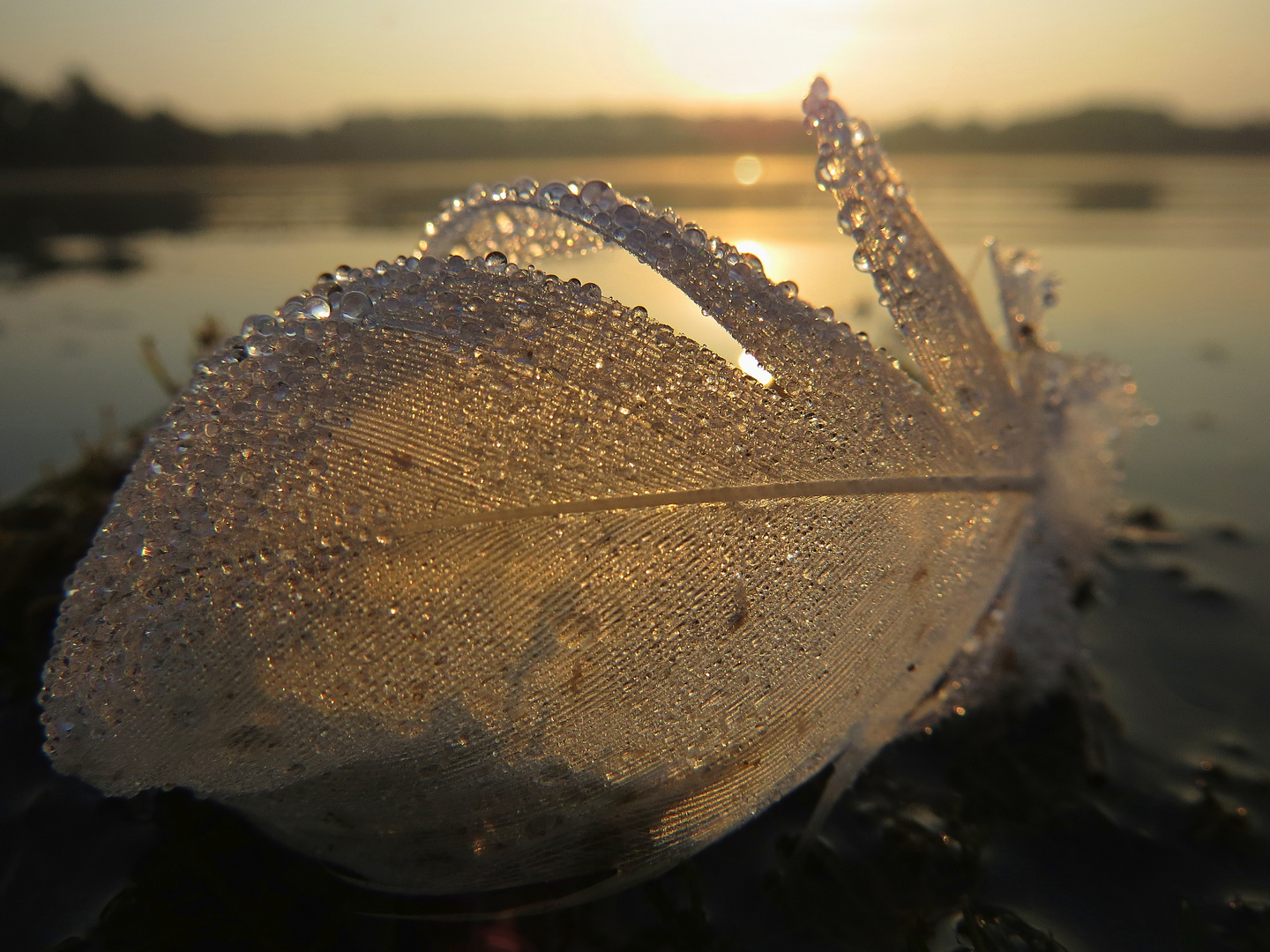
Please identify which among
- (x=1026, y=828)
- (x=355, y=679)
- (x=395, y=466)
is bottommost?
(x=1026, y=828)

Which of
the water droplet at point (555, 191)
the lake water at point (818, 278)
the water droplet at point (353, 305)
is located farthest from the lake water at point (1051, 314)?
the water droplet at point (353, 305)

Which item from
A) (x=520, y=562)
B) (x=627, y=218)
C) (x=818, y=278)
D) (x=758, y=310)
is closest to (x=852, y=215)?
(x=758, y=310)

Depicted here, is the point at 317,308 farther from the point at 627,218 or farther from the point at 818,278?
the point at 818,278

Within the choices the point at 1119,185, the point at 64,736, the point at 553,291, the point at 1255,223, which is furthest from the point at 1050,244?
the point at 64,736

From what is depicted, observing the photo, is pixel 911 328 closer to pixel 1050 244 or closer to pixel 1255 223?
pixel 1050 244

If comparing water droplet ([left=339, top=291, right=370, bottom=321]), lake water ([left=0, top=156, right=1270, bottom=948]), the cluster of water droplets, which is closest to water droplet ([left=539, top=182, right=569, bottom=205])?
the cluster of water droplets
